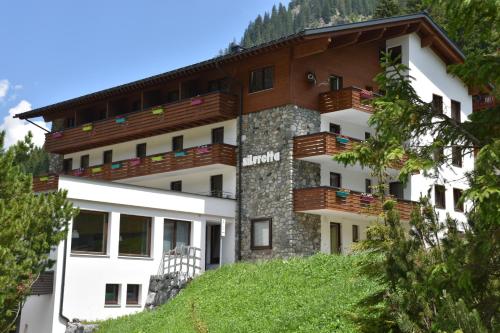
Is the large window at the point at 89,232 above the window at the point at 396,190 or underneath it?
underneath

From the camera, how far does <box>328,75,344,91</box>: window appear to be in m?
30.6

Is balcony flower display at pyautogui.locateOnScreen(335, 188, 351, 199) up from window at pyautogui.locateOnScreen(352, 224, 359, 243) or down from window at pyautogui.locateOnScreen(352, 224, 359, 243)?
up

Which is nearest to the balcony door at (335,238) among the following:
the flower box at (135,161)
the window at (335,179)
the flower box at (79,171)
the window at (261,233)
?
the window at (335,179)

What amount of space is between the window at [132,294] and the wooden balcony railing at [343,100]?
36.6 ft

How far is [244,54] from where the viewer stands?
1133 inches

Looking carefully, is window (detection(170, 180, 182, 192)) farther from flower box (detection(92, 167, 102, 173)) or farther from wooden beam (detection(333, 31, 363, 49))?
wooden beam (detection(333, 31, 363, 49))

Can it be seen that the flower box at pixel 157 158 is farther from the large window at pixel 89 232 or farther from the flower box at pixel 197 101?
the large window at pixel 89 232

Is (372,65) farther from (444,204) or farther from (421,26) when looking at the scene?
(444,204)

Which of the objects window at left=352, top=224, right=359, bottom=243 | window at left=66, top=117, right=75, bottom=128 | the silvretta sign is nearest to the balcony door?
window at left=352, top=224, right=359, bottom=243

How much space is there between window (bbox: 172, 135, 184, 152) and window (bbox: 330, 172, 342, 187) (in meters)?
7.89

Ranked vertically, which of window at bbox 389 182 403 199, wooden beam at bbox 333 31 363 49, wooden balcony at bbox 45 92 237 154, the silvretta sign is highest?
wooden beam at bbox 333 31 363 49

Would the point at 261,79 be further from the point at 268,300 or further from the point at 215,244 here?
the point at 268,300

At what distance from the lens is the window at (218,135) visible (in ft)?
102

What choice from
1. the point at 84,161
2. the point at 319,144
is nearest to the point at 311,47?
the point at 319,144
